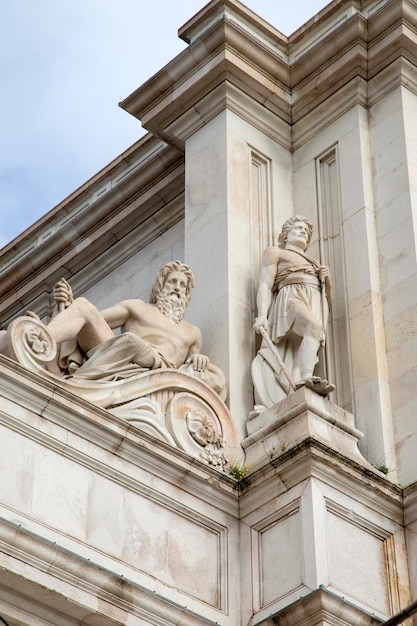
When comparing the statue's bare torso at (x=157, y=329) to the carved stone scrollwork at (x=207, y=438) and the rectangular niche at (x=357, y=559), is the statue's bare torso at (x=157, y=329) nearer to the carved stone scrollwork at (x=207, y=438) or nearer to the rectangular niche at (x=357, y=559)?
the carved stone scrollwork at (x=207, y=438)

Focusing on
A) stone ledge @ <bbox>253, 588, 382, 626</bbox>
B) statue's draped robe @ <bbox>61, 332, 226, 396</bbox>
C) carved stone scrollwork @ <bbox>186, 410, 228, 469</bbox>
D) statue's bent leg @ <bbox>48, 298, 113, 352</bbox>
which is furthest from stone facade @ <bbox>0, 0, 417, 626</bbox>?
statue's bent leg @ <bbox>48, 298, 113, 352</bbox>

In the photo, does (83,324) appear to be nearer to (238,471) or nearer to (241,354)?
(241,354)

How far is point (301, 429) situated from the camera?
56.5 feet

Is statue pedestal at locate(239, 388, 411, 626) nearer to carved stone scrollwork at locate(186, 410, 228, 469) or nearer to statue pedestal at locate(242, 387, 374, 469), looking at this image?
statue pedestal at locate(242, 387, 374, 469)

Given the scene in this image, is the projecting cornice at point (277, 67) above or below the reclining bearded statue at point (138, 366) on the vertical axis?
above

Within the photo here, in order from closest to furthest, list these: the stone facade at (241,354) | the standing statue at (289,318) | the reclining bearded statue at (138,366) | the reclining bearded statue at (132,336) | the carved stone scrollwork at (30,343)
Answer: the stone facade at (241,354), the carved stone scrollwork at (30,343), the reclining bearded statue at (138,366), the reclining bearded statue at (132,336), the standing statue at (289,318)

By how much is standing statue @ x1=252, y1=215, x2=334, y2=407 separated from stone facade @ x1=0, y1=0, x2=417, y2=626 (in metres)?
0.31

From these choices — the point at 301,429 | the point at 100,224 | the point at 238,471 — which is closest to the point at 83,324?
the point at 238,471

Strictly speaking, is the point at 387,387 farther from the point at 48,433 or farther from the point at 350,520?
the point at 48,433

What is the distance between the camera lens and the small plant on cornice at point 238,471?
17406 mm

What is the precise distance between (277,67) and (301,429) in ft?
22.1

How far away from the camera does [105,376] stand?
1759 centimetres

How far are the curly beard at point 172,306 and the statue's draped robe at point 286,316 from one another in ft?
3.28

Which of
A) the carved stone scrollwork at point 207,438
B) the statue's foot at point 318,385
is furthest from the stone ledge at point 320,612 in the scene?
the statue's foot at point 318,385
